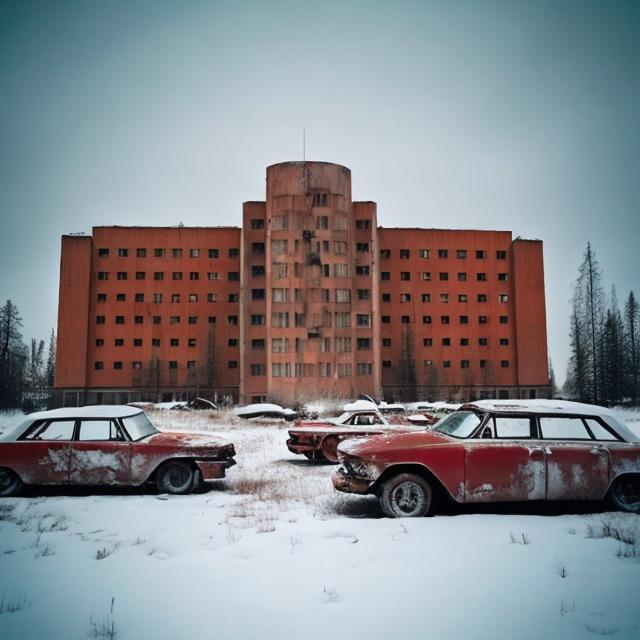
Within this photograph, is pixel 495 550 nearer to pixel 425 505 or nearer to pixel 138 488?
pixel 425 505

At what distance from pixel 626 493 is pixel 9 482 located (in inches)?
391

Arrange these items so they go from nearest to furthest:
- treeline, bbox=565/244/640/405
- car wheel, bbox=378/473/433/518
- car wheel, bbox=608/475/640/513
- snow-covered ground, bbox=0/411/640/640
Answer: snow-covered ground, bbox=0/411/640/640
car wheel, bbox=378/473/433/518
car wheel, bbox=608/475/640/513
treeline, bbox=565/244/640/405

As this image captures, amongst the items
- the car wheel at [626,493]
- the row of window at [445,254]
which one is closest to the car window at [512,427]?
the car wheel at [626,493]

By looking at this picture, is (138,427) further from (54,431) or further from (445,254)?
(445,254)

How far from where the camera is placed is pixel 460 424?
25.6ft

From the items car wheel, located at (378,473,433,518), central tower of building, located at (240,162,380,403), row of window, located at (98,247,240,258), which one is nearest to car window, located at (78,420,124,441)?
car wheel, located at (378,473,433,518)

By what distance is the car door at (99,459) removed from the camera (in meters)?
8.78

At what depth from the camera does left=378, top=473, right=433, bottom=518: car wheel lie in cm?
710

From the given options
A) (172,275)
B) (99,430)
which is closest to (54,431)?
(99,430)

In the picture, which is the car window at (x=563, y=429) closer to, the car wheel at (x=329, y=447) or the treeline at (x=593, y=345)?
the car wheel at (x=329, y=447)

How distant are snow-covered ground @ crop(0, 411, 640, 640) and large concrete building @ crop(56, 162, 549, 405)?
4380 centimetres

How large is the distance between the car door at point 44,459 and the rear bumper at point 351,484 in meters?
4.80

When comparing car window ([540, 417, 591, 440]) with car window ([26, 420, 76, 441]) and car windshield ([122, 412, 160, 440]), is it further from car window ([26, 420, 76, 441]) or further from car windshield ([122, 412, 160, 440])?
car window ([26, 420, 76, 441])

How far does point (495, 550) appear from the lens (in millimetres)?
5562
